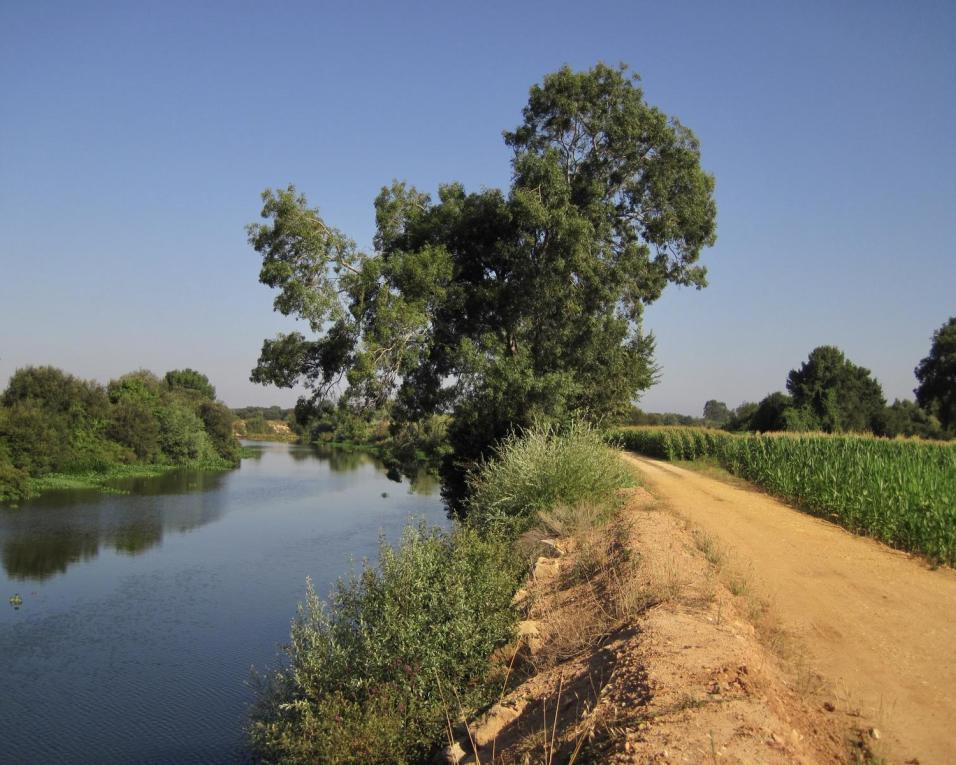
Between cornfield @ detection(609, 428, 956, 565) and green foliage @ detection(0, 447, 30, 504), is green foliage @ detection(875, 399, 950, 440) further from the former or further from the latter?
green foliage @ detection(0, 447, 30, 504)

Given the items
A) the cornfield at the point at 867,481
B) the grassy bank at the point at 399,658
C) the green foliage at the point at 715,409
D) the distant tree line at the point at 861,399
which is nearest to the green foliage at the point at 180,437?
the distant tree line at the point at 861,399

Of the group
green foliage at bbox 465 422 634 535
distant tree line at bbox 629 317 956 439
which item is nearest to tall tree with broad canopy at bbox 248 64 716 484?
green foliage at bbox 465 422 634 535

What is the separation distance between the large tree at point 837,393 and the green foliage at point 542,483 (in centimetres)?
4706

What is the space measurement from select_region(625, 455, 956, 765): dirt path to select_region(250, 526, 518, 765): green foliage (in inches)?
123

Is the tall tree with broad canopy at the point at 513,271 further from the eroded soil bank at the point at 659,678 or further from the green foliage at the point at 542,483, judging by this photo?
the eroded soil bank at the point at 659,678

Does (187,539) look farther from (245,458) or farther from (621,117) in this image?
(245,458)

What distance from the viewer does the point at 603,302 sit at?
19766mm

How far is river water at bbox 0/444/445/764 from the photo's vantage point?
33.7 feet

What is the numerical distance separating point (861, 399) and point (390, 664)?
6037 cm

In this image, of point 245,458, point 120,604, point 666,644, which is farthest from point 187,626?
point 245,458

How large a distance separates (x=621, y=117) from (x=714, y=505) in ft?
36.2

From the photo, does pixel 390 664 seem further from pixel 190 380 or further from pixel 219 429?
pixel 190 380

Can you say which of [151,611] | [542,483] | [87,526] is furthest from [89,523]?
[542,483]

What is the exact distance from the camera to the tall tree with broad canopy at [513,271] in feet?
58.3
